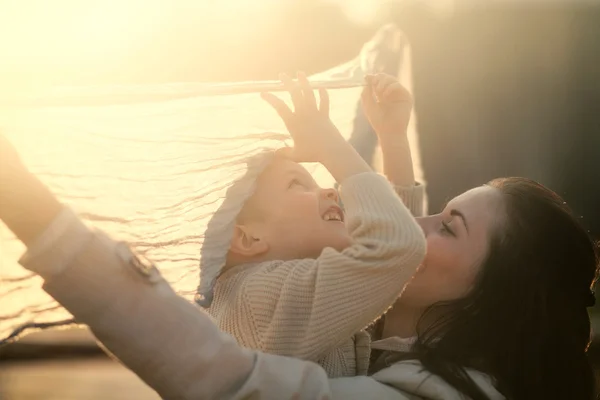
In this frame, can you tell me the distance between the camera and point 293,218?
1.22 meters

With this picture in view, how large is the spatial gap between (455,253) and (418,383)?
30cm

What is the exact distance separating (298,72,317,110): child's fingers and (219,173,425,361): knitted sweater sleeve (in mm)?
205

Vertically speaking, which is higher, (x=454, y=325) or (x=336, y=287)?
(x=336, y=287)

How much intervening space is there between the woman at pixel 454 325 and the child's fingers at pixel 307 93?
0.33m

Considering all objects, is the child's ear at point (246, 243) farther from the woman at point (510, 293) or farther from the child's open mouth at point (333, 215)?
the woman at point (510, 293)

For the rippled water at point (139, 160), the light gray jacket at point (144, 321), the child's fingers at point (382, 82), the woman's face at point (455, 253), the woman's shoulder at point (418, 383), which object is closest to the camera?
the light gray jacket at point (144, 321)

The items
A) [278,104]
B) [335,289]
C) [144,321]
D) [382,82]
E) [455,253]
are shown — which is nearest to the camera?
[144,321]

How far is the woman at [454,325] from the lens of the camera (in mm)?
777

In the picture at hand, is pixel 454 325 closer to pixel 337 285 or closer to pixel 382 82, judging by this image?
pixel 337 285

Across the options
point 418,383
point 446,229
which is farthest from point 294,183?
point 418,383

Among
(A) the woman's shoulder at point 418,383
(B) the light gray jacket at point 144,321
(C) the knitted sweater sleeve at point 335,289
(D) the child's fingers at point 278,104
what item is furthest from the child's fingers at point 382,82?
(B) the light gray jacket at point 144,321

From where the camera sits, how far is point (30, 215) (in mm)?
721

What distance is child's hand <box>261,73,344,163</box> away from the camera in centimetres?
118

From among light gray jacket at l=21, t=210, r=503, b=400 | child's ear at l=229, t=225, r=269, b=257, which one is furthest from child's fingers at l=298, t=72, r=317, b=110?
light gray jacket at l=21, t=210, r=503, b=400
